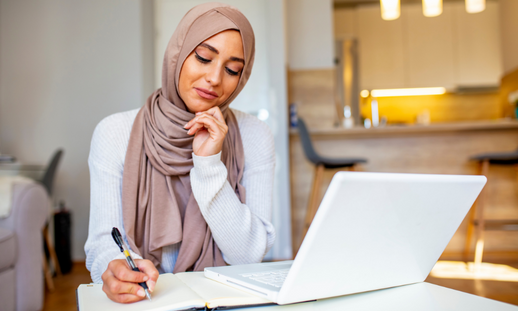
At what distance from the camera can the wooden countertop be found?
3.08m

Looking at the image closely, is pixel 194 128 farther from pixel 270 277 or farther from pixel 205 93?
pixel 270 277

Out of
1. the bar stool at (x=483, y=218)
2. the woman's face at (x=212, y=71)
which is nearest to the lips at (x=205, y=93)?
the woman's face at (x=212, y=71)

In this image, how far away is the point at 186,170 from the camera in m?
0.93

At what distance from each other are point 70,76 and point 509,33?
4759 mm

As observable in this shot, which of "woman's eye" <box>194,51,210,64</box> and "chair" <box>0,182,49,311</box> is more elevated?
"woman's eye" <box>194,51,210,64</box>

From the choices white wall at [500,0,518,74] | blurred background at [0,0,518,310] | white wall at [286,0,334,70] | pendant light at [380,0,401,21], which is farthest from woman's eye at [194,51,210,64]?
white wall at [500,0,518,74]

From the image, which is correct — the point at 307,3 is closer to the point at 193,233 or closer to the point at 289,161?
the point at 289,161

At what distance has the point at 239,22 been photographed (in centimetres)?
89

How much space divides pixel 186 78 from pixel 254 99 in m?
2.29

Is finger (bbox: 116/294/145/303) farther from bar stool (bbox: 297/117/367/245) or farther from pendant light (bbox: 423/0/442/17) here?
pendant light (bbox: 423/0/442/17)

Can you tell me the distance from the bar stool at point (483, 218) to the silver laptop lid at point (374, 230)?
257cm

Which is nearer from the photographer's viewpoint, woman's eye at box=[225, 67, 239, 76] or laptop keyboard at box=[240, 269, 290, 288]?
laptop keyboard at box=[240, 269, 290, 288]

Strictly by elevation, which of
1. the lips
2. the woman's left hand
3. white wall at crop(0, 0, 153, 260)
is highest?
white wall at crop(0, 0, 153, 260)

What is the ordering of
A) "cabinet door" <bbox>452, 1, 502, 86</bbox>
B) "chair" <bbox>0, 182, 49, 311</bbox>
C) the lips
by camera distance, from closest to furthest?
the lips
"chair" <bbox>0, 182, 49, 311</bbox>
"cabinet door" <bbox>452, 1, 502, 86</bbox>
